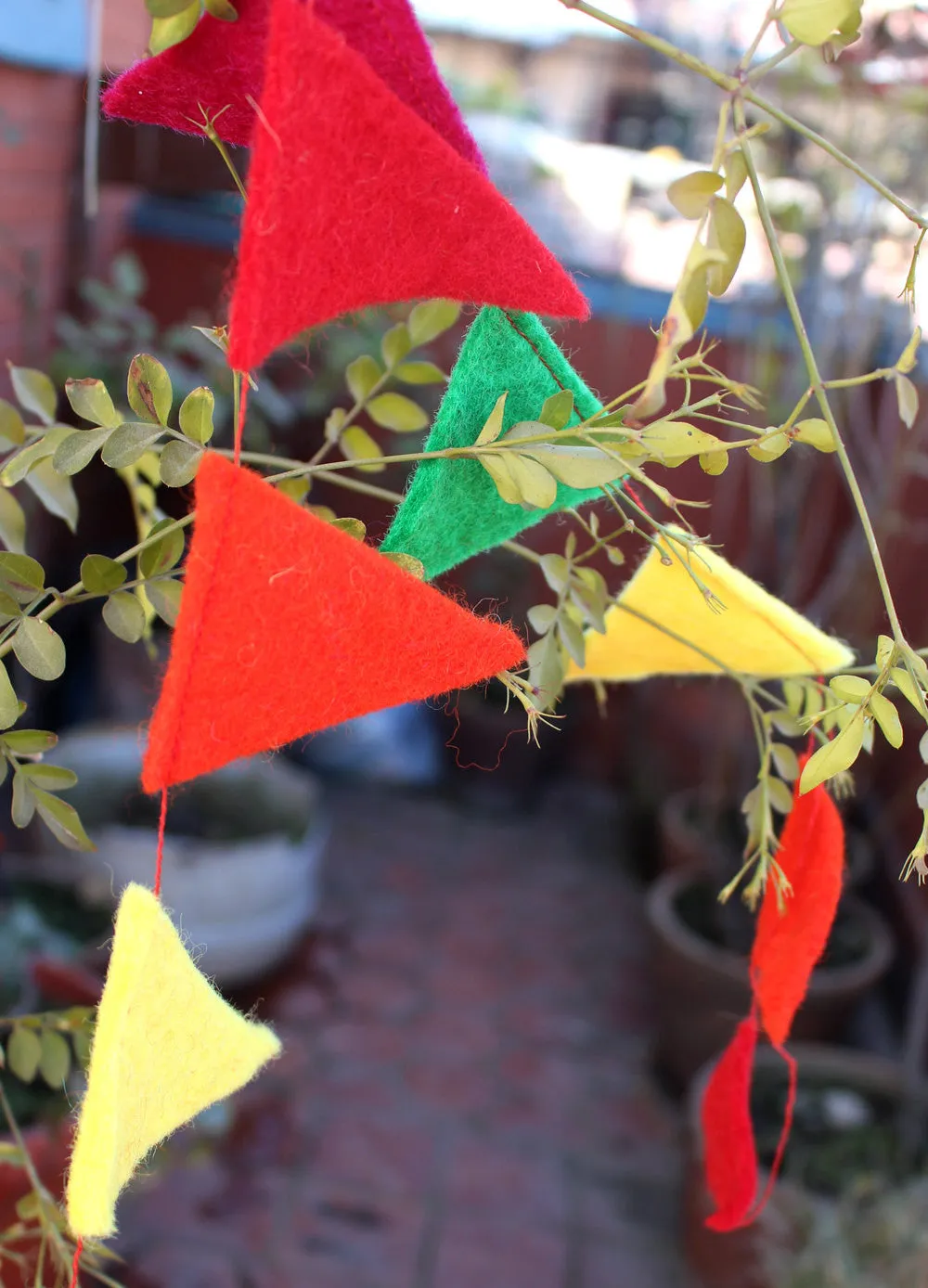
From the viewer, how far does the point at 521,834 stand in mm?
2854

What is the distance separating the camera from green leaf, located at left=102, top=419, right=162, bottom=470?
0.50 meters

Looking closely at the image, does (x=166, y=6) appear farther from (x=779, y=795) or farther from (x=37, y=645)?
(x=779, y=795)

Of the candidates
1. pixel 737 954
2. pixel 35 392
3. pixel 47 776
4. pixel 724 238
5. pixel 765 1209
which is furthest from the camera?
pixel 737 954

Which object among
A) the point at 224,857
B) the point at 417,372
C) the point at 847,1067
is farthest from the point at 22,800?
the point at 847,1067

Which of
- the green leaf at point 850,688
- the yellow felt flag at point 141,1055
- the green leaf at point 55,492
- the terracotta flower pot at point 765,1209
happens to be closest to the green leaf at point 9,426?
the green leaf at point 55,492

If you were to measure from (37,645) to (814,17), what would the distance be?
15.8 inches

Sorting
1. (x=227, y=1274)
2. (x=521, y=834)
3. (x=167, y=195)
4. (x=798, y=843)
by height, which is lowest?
(x=521, y=834)

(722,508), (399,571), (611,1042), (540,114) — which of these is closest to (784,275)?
(399,571)

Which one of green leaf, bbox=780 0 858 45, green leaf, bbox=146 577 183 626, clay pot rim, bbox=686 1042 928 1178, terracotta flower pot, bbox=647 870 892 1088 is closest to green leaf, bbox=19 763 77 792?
green leaf, bbox=146 577 183 626

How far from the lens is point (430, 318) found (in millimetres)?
627

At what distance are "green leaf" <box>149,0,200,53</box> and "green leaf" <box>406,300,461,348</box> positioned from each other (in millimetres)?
209

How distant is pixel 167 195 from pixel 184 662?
284 cm

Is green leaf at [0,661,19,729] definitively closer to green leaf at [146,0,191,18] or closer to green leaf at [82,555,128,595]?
green leaf at [82,555,128,595]

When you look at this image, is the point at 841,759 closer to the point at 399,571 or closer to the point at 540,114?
the point at 399,571
